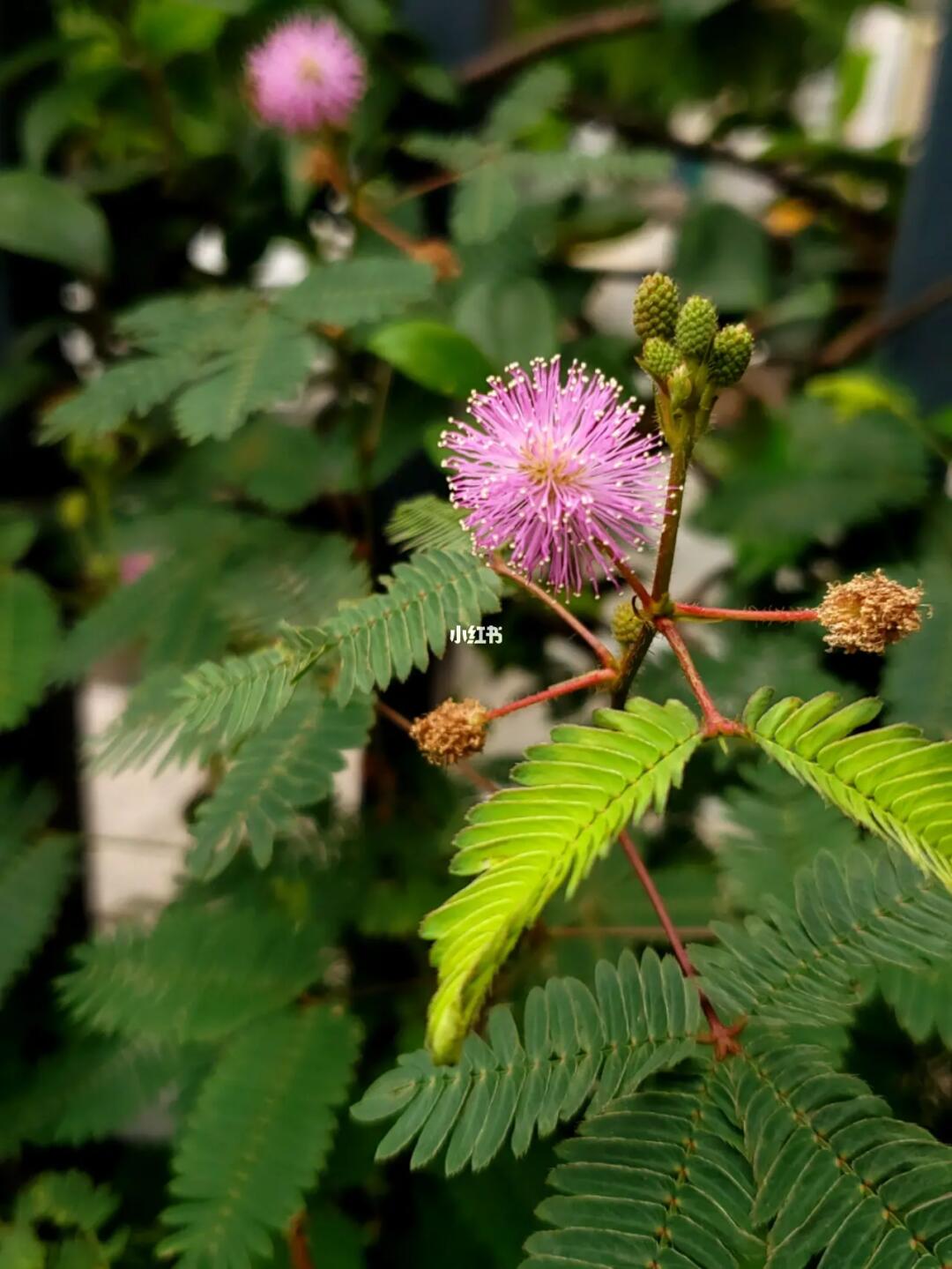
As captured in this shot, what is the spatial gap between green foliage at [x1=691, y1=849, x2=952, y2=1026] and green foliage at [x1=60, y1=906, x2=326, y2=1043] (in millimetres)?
257

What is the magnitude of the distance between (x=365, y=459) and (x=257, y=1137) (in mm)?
391

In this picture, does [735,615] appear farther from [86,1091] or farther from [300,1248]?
[86,1091]

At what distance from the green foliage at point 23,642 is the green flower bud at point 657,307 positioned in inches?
20.3

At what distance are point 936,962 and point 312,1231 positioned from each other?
369 mm

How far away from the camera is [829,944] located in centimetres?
34

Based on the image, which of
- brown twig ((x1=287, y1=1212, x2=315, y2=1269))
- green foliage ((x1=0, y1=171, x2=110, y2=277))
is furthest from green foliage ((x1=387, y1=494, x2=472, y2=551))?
green foliage ((x1=0, y1=171, x2=110, y2=277))

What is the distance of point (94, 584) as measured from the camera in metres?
0.84

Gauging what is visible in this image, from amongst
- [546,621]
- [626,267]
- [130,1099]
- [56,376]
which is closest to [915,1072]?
[546,621]

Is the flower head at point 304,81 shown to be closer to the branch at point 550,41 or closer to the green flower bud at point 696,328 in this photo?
the branch at point 550,41

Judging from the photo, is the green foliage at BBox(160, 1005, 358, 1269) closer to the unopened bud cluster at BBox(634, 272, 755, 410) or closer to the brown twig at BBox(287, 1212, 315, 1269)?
the brown twig at BBox(287, 1212, 315, 1269)

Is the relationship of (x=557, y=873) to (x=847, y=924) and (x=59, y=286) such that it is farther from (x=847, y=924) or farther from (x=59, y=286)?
(x=59, y=286)

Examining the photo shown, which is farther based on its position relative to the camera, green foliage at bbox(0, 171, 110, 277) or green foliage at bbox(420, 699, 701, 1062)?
green foliage at bbox(0, 171, 110, 277)

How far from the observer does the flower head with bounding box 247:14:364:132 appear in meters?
0.69

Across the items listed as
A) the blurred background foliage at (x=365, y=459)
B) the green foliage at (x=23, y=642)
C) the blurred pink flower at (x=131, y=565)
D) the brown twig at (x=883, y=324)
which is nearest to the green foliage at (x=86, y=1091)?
the blurred background foliage at (x=365, y=459)
